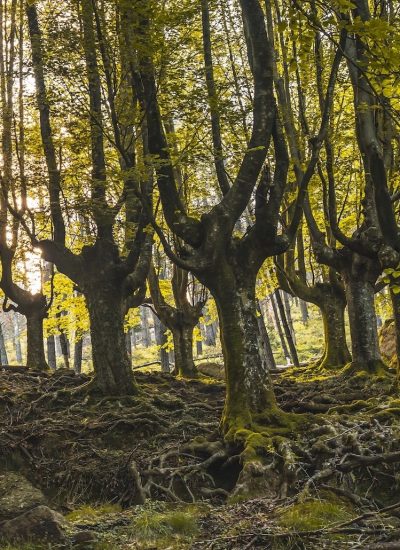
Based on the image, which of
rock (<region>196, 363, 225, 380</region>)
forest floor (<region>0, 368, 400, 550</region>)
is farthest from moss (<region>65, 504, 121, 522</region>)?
rock (<region>196, 363, 225, 380</region>)

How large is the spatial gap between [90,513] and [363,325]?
920 cm

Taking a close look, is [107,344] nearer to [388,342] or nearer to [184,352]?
[184,352]

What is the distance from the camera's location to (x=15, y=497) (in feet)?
23.2

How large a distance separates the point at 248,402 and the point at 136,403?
362 centimetres

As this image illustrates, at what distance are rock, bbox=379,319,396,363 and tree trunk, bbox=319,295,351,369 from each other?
2.60m

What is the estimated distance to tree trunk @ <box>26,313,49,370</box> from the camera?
56.4 feet

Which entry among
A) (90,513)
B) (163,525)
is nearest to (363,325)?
(90,513)

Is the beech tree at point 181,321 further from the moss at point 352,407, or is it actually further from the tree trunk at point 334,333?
the moss at point 352,407

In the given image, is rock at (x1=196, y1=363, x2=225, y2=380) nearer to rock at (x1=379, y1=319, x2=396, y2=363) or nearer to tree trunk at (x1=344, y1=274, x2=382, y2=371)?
rock at (x1=379, y1=319, x2=396, y2=363)

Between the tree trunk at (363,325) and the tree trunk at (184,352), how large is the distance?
215 inches

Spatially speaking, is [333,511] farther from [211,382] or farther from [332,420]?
[211,382]

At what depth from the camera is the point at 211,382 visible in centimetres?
1509

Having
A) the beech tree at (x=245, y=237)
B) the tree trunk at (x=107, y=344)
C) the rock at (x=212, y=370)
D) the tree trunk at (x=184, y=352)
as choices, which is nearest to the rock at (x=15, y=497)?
the beech tree at (x=245, y=237)

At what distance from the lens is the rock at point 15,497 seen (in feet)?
21.8
